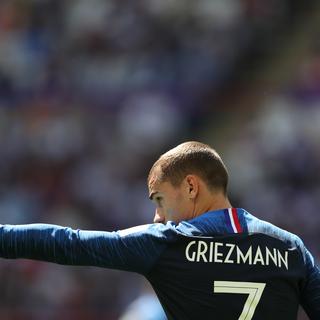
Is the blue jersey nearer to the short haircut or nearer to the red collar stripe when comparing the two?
the red collar stripe

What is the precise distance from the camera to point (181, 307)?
3.09 m

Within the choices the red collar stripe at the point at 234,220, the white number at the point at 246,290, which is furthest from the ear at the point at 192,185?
the white number at the point at 246,290

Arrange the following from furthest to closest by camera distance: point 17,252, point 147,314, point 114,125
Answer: point 114,125 < point 147,314 < point 17,252

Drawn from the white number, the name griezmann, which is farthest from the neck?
the white number

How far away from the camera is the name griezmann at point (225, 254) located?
10.1ft

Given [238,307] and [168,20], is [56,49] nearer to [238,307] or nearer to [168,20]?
[168,20]

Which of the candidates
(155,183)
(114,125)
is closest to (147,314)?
(155,183)

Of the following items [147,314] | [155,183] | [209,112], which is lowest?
[147,314]

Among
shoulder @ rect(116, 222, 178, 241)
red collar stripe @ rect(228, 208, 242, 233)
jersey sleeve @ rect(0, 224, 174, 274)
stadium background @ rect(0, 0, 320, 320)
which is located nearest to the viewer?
jersey sleeve @ rect(0, 224, 174, 274)

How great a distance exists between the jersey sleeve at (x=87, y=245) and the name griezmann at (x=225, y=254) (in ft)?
0.31

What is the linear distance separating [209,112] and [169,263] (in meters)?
8.99

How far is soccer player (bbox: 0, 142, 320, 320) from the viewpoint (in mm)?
2967

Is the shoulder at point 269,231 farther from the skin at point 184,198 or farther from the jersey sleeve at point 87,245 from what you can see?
the jersey sleeve at point 87,245

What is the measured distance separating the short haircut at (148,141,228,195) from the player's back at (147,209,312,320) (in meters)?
0.15
